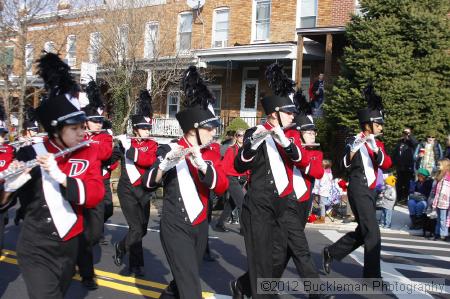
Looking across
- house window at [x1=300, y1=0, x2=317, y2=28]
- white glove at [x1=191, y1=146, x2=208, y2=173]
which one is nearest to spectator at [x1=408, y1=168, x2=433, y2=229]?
white glove at [x1=191, y1=146, x2=208, y2=173]

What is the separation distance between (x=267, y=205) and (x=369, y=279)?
2431 mm

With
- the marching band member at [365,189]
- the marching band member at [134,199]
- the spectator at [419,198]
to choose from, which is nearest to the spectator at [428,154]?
the spectator at [419,198]

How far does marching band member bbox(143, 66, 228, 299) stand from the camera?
4.49 m

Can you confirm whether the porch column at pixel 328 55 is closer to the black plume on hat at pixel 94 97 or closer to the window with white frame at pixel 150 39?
the window with white frame at pixel 150 39

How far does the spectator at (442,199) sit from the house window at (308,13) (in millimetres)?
11691

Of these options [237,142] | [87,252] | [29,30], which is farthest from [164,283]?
[29,30]

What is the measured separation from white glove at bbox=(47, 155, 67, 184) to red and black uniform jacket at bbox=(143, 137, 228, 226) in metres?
1.23

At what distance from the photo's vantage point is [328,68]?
62.5ft

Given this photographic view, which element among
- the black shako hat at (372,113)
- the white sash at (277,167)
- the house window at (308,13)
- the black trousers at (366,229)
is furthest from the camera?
the house window at (308,13)

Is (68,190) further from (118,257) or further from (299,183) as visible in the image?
(118,257)

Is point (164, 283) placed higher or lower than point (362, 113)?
lower

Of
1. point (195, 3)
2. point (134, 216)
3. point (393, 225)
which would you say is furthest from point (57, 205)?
point (195, 3)

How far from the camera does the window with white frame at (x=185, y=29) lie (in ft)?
83.4

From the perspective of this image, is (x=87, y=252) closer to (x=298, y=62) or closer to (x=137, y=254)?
(x=137, y=254)
